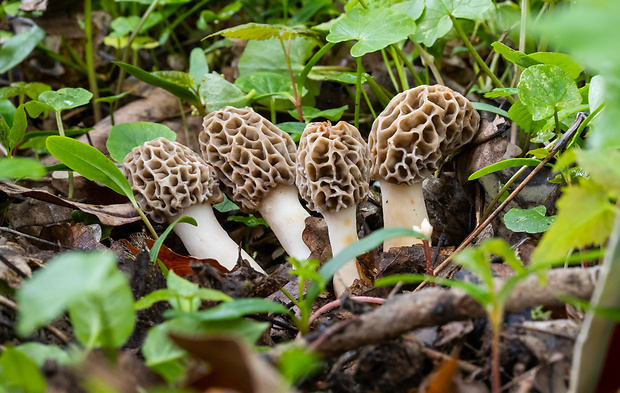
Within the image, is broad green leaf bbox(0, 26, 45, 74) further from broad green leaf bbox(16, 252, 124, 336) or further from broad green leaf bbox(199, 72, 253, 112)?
broad green leaf bbox(16, 252, 124, 336)

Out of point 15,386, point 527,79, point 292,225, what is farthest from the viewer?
point 292,225

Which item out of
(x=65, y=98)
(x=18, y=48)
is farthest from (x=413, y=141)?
(x=18, y=48)

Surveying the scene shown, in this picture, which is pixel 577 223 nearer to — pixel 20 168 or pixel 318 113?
pixel 20 168

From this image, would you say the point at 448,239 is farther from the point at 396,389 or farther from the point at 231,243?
the point at 396,389

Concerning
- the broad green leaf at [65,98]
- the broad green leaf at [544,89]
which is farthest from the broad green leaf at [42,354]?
the broad green leaf at [544,89]

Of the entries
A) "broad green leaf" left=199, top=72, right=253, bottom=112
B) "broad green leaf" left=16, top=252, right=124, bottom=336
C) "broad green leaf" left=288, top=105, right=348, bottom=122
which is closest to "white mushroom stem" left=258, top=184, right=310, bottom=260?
"broad green leaf" left=288, top=105, right=348, bottom=122

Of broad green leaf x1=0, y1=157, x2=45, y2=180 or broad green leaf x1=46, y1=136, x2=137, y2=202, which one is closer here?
broad green leaf x1=0, y1=157, x2=45, y2=180

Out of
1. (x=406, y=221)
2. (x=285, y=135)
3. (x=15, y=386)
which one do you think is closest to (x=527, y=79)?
(x=406, y=221)
